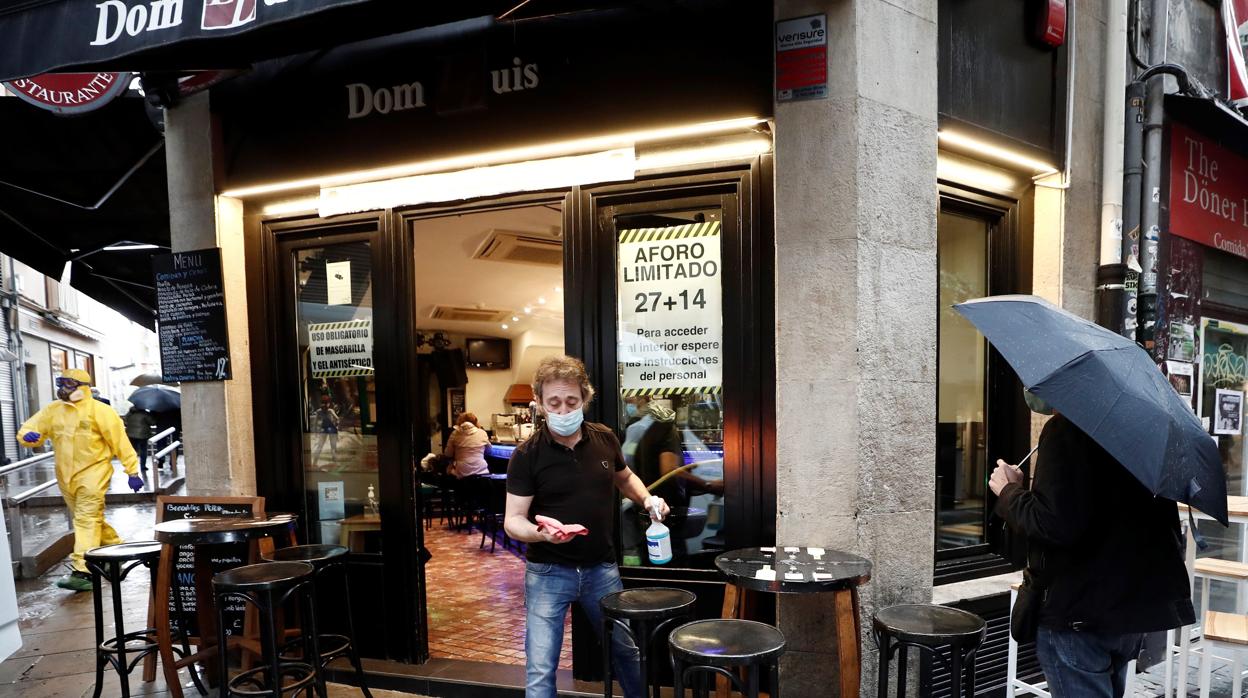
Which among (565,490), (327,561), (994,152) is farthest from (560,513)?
(994,152)

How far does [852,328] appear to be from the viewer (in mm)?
3232

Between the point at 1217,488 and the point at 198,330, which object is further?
the point at 198,330

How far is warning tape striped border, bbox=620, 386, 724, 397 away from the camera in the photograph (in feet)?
12.5

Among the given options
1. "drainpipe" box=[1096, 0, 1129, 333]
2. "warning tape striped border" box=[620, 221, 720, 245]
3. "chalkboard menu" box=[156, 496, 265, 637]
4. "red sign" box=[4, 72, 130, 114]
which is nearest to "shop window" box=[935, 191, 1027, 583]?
"drainpipe" box=[1096, 0, 1129, 333]

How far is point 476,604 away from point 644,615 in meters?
3.35

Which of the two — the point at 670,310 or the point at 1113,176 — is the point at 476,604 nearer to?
the point at 670,310

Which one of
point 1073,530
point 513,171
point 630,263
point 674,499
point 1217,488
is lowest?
point 674,499

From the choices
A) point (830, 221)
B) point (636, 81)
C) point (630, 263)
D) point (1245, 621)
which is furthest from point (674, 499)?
point (1245, 621)

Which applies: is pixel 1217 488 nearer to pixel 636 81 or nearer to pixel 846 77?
pixel 846 77

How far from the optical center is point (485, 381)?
41.0ft

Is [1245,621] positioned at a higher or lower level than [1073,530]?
lower

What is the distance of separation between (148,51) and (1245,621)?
589 centimetres

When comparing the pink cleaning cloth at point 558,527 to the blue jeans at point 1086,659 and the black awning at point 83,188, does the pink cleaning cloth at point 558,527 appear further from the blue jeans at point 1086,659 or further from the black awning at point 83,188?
the black awning at point 83,188

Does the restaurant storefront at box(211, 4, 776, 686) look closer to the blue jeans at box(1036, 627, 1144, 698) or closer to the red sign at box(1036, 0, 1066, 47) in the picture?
the blue jeans at box(1036, 627, 1144, 698)
